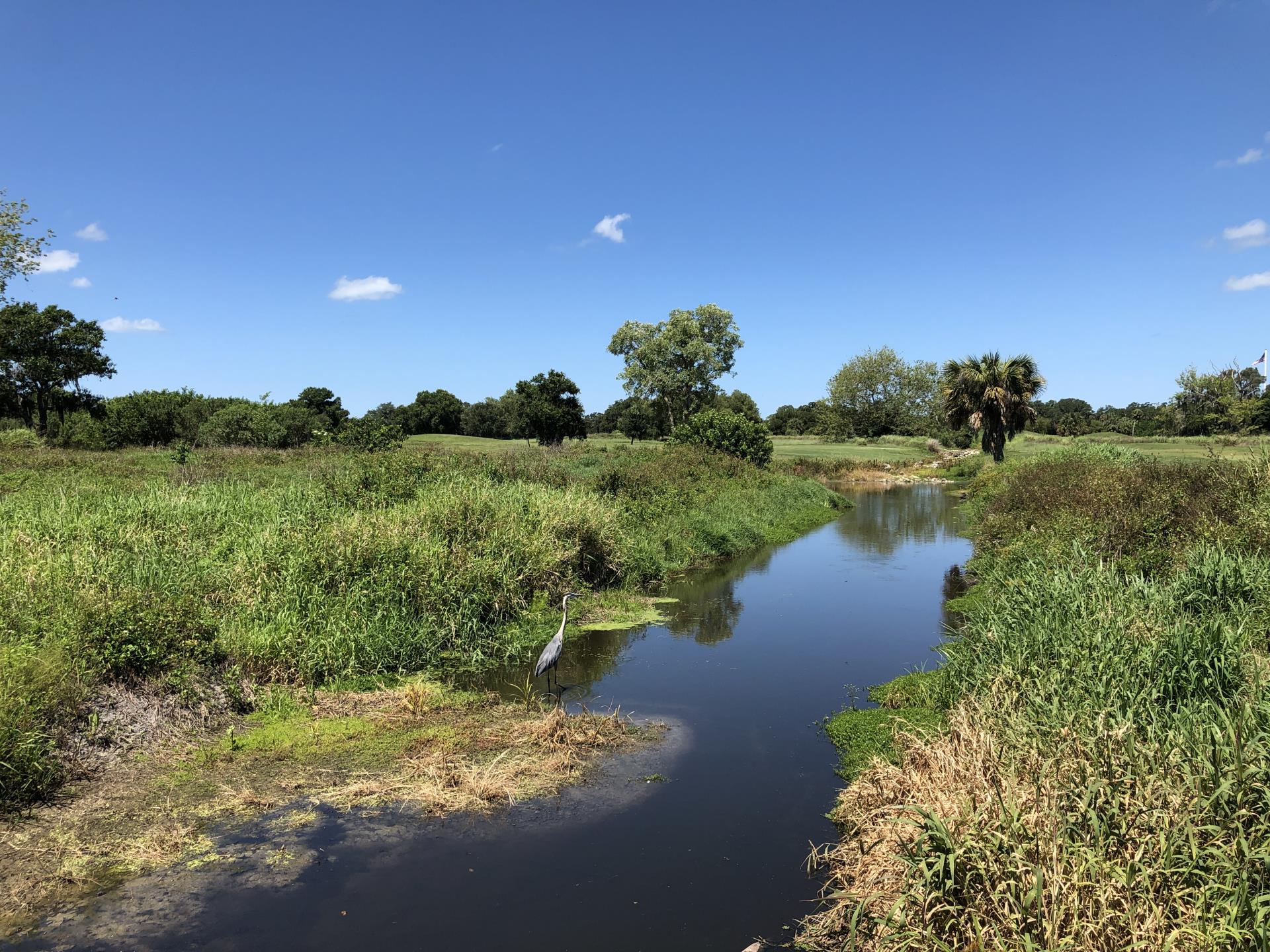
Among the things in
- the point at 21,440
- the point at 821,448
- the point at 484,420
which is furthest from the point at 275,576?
the point at 484,420

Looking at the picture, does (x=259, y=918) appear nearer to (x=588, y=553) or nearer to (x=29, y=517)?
(x=29, y=517)

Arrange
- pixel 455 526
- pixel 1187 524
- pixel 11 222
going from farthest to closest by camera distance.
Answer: pixel 11 222 < pixel 455 526 < pixel 1187 524

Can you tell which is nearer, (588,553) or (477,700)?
(477,700)

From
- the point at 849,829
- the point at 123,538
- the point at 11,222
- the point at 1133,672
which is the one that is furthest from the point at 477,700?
the point at 11,222

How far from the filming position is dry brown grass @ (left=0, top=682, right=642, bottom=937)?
18.1 ft

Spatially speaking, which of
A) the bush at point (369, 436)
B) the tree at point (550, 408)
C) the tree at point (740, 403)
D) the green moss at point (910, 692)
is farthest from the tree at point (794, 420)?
the green moss at point (910, 692)

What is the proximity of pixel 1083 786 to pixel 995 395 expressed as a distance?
36.1 meters

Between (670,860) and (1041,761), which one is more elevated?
(1041,761)

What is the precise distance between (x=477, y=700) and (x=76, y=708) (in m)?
4.02

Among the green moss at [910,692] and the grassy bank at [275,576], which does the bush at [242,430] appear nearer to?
the grassy bank at [275,576]

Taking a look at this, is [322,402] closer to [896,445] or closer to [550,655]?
[896,445]

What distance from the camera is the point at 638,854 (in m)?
6.02

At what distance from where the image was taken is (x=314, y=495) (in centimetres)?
1410

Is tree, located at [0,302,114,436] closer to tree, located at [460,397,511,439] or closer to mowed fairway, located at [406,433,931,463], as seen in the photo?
mowed fairway, located at [406,433,931,463]
